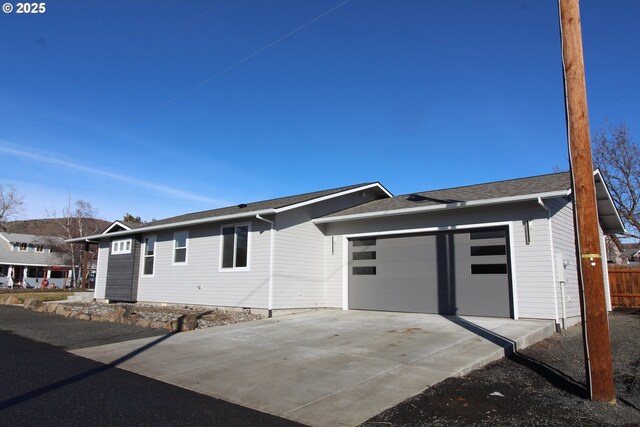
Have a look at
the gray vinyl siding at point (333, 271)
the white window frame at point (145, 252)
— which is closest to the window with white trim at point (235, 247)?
the gray vinyl siding at point (333, 271)

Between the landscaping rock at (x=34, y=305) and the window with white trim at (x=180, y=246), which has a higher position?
the window with white trim at (x=180, y=246)

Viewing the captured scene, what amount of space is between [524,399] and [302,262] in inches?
360

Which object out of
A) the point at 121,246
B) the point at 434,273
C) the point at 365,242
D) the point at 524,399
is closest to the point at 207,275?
the point at 365,242

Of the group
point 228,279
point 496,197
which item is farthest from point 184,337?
point 496,197

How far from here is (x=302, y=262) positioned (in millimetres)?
13742

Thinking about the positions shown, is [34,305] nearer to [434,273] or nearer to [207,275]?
[207,275]

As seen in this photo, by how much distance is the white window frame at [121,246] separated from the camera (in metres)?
18.6

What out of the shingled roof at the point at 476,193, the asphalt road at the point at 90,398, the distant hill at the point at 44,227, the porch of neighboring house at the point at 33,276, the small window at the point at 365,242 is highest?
the distant hill at the point at 44,227

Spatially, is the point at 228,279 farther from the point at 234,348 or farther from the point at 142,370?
the point at 142,370

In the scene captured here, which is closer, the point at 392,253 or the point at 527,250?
the point at 527,250

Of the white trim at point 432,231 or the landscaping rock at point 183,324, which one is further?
the landscaping rock at point 183,324

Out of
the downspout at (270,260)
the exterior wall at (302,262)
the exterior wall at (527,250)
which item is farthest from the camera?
the exterior wall at (302,262)

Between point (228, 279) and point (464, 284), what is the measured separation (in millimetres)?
7108

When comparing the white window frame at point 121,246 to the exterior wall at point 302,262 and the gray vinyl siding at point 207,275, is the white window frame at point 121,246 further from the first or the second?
the exterior wall at point 302,262
